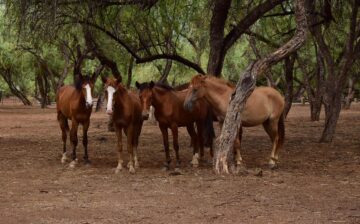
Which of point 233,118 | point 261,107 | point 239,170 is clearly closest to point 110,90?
point 233,118

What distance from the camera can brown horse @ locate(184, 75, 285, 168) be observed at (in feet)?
33.2

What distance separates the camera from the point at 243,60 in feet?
127

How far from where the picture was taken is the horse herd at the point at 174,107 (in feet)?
33.0

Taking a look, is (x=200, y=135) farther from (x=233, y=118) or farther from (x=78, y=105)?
(x=78, y=105)

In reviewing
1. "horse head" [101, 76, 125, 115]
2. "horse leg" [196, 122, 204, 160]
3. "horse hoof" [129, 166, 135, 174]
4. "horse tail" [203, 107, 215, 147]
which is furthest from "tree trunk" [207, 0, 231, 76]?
"horse hoof" [129, 166, 135, 174]

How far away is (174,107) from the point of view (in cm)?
1041

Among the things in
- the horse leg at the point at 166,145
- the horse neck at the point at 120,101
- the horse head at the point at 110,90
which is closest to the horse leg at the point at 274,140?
the horse leg at the point at 166,145

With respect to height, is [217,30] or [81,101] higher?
[217,30]

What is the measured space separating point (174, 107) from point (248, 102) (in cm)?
142

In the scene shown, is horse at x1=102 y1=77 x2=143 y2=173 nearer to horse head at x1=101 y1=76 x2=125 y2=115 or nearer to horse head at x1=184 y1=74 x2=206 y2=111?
horse head at x1=101 y1=76 x2=125 y2=115

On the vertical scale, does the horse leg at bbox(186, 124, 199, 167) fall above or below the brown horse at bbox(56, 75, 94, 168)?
below

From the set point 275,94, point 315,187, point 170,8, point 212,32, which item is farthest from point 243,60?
point 315,187

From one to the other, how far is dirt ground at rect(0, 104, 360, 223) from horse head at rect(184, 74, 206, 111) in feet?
4.12

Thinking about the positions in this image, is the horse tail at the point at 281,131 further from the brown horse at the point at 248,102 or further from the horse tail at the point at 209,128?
the horse tail at the point at 209,128
